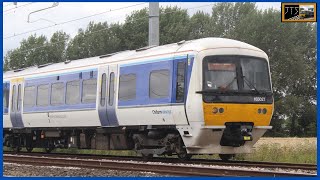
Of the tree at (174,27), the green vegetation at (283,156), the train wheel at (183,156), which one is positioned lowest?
the green vegetation at (283,156)

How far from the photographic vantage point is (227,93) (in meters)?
13.8

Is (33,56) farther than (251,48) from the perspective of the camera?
Yes

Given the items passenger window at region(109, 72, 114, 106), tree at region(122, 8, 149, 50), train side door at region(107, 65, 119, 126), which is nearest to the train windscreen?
train side door at region(107, 65, 119, 126)

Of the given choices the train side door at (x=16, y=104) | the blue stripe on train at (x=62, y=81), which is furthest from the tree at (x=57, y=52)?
the blue stripe on train at (x=62, y=81)

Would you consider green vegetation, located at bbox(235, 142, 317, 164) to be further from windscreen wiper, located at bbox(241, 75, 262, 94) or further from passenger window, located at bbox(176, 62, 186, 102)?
passenger window, located at bbox(176, 62, 186, 102)

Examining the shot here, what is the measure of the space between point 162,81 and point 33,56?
4228 centimetres

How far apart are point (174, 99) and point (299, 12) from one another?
360 cm

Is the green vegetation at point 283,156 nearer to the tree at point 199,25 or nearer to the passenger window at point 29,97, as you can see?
the passenger window at point 29,97

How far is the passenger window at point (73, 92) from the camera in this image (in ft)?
58.7

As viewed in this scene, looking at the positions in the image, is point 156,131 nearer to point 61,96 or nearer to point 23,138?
point 61,96

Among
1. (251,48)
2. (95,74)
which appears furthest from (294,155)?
(95,74)

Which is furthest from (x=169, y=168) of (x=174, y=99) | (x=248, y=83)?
(x=248, y=83)

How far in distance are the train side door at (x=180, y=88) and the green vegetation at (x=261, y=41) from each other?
31.4 m

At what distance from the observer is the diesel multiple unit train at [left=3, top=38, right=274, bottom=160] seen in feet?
45.4
